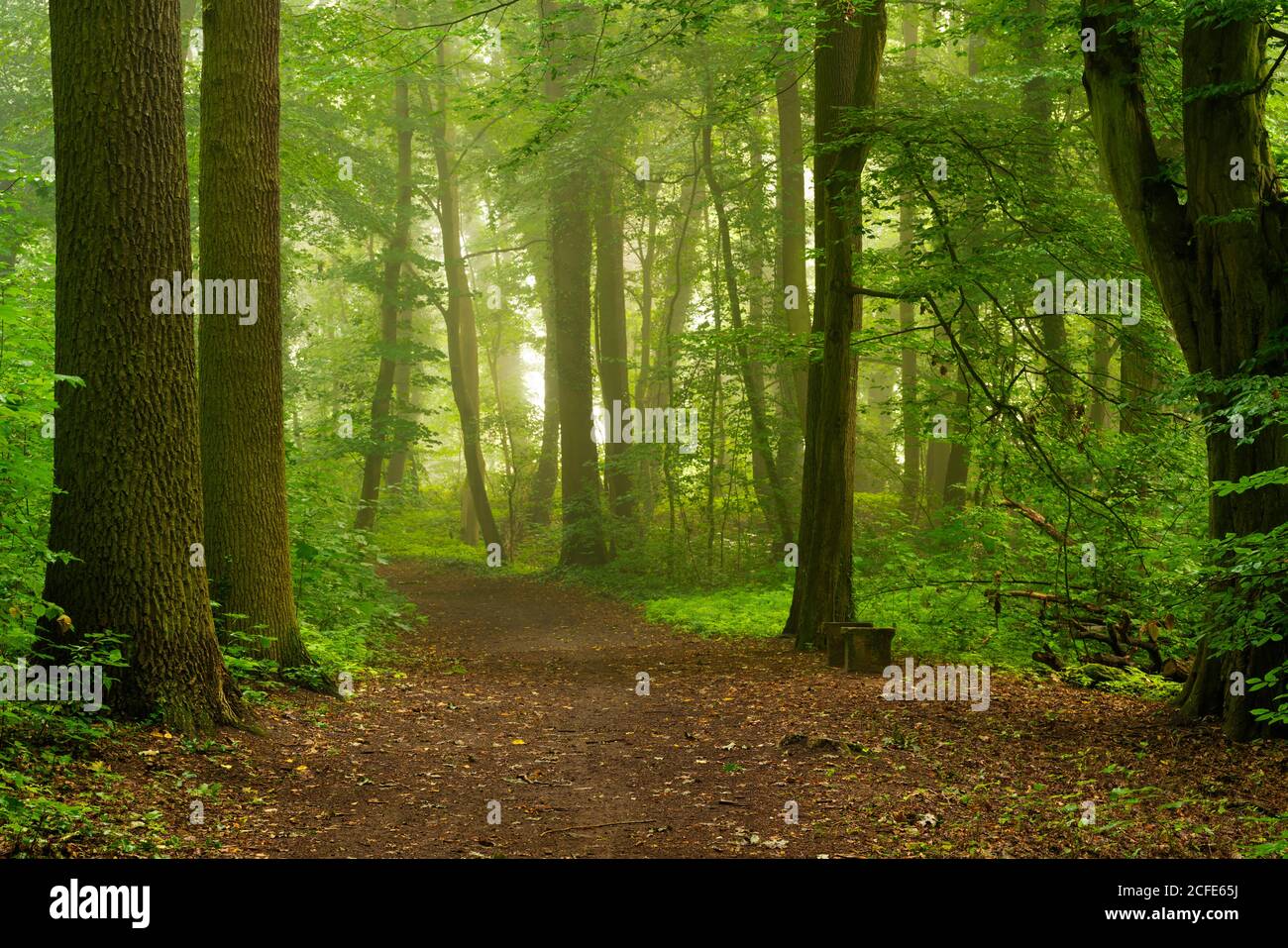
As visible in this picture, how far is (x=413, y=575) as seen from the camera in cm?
2420

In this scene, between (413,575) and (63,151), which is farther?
(413,575)

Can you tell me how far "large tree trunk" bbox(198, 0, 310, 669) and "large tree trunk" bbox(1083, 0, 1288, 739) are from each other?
663 centimetres

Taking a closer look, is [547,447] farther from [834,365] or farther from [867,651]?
[867,651]

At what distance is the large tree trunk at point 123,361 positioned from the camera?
6.24 m

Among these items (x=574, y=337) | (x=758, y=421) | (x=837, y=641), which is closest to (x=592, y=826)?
(x=837, y=641)

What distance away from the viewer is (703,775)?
22.1 feet

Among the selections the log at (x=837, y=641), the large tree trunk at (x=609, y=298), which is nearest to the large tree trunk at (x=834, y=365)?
the log at (x=837, y=641)

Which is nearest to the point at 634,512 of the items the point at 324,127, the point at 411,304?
the point at 411,304

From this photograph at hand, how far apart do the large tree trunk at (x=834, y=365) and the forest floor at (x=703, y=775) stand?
5.26ft

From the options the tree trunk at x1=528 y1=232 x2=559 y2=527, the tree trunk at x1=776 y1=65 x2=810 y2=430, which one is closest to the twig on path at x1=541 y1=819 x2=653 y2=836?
the tree trunk at x1=776 y1=65 x2=810 y2=430

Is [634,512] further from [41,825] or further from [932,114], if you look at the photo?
[41,825]
